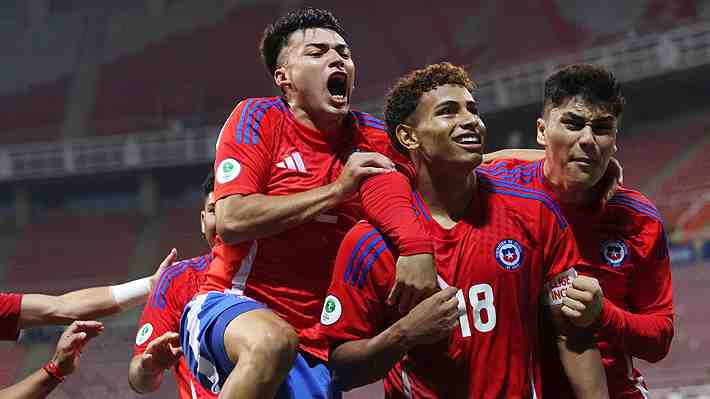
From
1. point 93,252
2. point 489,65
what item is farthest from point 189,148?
point 489,65

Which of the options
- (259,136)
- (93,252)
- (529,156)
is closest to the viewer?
(259,136)

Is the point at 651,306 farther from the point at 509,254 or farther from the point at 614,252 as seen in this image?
the point at 509,254

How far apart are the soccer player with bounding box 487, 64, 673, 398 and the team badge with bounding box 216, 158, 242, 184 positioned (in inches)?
47.9

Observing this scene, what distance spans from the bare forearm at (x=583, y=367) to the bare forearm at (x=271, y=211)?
0.98 m

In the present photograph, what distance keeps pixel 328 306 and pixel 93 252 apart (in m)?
19.1

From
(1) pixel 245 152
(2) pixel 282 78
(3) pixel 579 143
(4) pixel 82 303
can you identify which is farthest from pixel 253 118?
(4) pixel 82 303

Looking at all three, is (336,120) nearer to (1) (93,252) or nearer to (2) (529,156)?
(2) (529,156)

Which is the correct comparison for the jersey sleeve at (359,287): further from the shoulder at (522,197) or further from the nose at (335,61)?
the nose at (335,61)

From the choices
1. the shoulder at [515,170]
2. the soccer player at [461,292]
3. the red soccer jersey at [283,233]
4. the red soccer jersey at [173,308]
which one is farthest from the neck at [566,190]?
the red soccer jersey at [173,308]

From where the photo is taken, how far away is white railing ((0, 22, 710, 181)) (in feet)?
61.3

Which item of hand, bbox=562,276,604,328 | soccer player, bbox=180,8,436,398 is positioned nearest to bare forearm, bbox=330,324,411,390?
soccer player, bbox=180,8,436,398

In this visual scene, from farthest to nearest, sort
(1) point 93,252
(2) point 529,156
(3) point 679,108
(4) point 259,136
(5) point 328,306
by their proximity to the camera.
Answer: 1. (1) point 93,252
2. (3) point 679,108
3. (2) point 529,156
4. (4) point 259,136
5. (5) point 328,306

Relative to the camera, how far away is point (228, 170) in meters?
3.39

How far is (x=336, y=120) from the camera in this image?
144 inches
